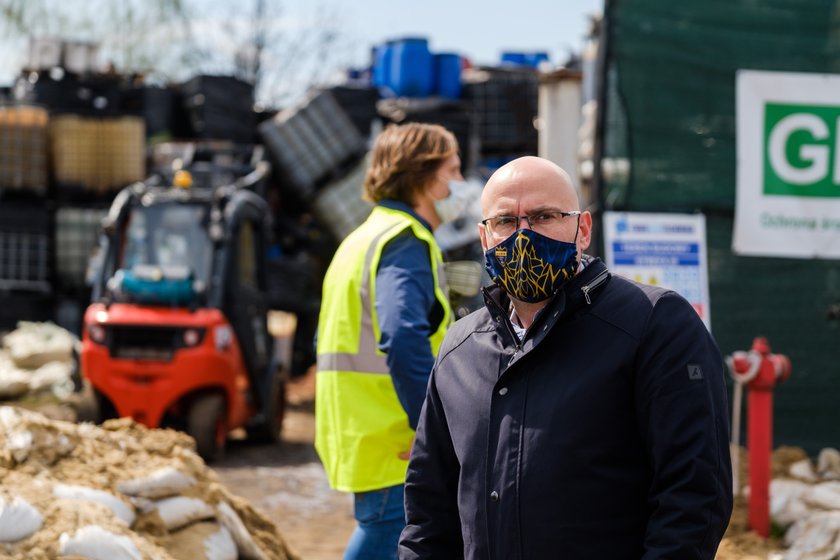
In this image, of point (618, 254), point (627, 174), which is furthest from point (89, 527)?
point (627, 174)

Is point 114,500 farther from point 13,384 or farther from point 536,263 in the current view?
point 13,384

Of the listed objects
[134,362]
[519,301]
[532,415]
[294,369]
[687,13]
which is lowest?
[294,369]

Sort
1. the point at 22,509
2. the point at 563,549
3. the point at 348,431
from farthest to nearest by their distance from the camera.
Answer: the point at 22,509
the point at 348,431
the point at 563,549

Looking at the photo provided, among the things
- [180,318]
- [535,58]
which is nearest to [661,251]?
[180,318]

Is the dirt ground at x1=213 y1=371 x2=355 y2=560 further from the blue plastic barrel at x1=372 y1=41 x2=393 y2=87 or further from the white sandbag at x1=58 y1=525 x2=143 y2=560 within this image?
the blue plastic barrel at x1=372 y1=41 x2=393 y2=87

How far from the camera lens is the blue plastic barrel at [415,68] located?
17109 mm

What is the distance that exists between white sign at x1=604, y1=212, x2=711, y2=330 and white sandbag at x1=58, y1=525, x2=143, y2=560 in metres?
2.76

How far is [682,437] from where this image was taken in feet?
7.84

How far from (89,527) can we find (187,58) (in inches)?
1144

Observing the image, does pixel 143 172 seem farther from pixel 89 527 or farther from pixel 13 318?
pixel 89 527

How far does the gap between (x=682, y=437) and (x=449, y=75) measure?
14852 millimetres

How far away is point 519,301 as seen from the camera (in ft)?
8.81

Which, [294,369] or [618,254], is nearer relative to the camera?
[618,254]

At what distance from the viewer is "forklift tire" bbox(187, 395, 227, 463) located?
33.1 feet
